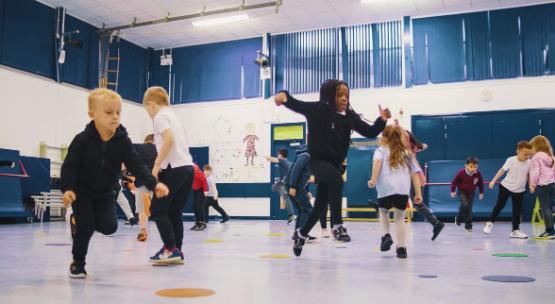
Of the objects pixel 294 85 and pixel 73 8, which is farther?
pixel 294 85

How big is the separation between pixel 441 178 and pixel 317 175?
853cm

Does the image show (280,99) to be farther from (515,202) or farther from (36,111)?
(36,111)

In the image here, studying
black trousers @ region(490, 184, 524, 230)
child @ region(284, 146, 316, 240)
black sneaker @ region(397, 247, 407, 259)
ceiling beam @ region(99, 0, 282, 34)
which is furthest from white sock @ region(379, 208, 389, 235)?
ceiling beam @ region(99, 0, 282, 34)

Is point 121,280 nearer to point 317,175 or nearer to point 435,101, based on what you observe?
point 317,175

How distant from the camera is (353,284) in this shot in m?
2.43

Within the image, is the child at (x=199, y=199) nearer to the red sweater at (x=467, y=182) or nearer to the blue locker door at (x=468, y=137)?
the red sweater at (x=467, y=182)

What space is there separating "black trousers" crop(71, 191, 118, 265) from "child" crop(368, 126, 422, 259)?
6.89ft

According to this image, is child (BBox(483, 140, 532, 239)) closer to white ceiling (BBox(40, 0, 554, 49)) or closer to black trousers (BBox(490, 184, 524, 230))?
black trousers (BBox(490, 184, 524, 230))

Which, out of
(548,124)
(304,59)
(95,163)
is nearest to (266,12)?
(304,59)

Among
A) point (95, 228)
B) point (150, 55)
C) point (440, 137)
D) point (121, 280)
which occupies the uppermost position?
point (150, 55)

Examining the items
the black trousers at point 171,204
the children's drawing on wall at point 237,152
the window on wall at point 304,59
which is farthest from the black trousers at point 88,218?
the window on wall at point 304,59

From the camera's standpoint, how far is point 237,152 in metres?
13.5

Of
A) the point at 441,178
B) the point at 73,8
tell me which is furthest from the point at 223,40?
the point at 441,178

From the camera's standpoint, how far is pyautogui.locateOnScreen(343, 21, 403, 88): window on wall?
12211 mm
